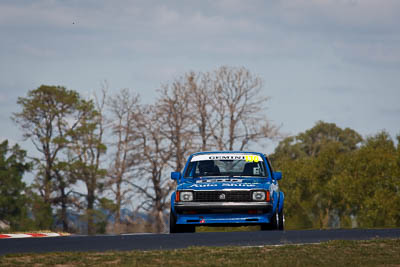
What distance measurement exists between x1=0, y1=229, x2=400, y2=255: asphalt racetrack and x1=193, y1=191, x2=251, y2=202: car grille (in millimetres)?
780

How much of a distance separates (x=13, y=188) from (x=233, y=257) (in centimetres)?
4557

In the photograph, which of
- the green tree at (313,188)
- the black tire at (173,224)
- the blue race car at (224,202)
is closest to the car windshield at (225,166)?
the blue race car at (224,202)

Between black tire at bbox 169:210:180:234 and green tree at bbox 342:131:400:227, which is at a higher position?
green tree at bbox 342:131:400:227

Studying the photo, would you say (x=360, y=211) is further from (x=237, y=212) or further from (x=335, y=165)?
(x=237, y=212)

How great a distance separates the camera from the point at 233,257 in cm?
1291

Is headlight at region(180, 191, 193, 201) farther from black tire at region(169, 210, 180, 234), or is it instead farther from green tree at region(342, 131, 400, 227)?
green tree at region(342, 131, 400, 227)

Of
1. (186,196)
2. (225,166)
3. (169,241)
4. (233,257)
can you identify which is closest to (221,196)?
(186,196)

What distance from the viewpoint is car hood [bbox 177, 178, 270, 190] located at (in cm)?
1641

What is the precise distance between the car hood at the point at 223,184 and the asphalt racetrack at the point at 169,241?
1.00 metres

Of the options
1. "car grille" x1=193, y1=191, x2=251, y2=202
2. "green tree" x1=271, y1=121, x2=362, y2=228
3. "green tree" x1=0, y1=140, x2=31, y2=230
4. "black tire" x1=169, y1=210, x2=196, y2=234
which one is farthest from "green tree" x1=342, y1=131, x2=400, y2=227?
"car grille" x1=193, y1=191, x2=251, y2=202

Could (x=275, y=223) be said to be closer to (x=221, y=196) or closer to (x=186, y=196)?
(x=221, y=196)

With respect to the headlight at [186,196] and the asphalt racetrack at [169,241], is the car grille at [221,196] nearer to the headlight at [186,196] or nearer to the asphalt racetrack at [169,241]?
the headlight at [186,196]

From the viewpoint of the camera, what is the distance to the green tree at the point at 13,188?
5481 cm

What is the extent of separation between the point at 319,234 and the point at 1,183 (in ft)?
140
